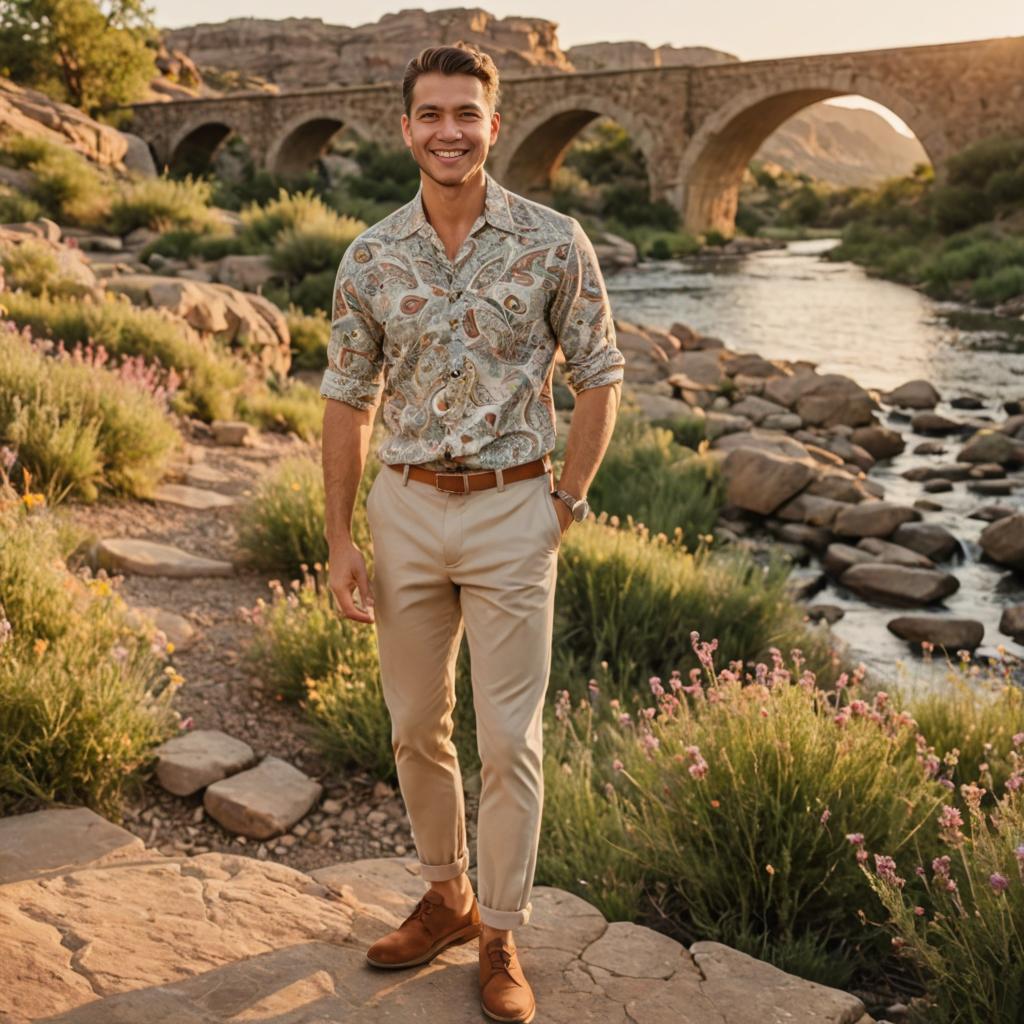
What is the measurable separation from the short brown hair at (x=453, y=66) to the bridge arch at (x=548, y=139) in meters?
33.1

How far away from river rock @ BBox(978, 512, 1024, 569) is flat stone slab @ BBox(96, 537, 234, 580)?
5017mm

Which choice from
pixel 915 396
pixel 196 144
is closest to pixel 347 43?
pixel 196 144

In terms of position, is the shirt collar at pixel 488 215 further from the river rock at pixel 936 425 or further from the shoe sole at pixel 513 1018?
the river rock at pixel 936 425

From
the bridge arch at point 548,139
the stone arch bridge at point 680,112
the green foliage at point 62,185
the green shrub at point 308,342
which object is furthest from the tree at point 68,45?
the green shrub at point 308,342

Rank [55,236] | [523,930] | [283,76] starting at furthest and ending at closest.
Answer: [283,76]
[55,236]
[523,930]

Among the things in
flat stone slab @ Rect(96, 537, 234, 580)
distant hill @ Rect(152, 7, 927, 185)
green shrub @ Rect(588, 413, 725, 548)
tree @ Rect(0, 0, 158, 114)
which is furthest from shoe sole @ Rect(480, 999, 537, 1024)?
distant hill @ Rect(152, 7, 927, 185)

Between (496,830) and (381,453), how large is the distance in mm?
790

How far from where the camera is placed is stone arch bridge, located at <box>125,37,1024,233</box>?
27.5 m

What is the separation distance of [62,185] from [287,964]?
15.3 m

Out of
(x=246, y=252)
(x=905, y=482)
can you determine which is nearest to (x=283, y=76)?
(x=246, y=252)

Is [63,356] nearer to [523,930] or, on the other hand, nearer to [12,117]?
[523,930]

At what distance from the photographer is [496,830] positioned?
7.21ft

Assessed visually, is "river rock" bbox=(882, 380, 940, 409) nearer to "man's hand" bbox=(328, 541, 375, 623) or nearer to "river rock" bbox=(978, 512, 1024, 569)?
"river rock" bbox=(978, 512, 1024, 569)

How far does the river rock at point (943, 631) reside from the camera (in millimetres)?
6102
